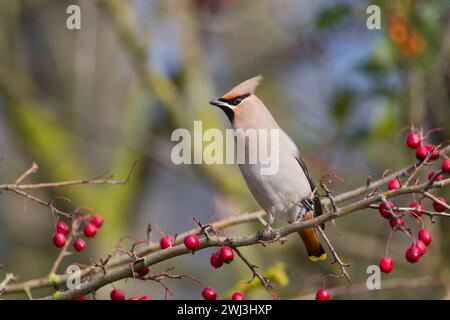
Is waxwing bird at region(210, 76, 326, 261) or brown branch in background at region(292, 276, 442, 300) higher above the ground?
waxwing bird at region(210, 76, 326, 261)

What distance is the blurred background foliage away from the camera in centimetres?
500

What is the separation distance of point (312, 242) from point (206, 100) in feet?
8.40

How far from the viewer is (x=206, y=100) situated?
6.33m

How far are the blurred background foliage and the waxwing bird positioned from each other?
37.5 inches

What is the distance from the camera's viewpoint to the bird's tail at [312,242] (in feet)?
13.0

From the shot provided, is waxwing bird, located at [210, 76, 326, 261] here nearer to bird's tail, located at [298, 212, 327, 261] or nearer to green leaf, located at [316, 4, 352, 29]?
bird's tail, located at [298, 212, 327, 261]

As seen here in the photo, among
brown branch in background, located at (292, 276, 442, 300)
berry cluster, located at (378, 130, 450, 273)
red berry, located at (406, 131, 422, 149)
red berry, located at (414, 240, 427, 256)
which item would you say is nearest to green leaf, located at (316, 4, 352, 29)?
brown branch in background, located at (292, 276, 442, 300)

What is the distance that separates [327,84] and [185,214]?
4.44 metres

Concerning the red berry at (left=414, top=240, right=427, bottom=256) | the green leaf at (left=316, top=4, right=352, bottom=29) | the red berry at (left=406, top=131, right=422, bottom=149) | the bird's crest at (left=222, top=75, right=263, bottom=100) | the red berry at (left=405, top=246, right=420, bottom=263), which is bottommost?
the red berry at (left=405, top=246, right=420, bottom=263)

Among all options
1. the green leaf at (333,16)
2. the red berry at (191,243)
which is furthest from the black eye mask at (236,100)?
the red berry at (191,243)

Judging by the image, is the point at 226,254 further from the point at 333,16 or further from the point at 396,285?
the point at 333,16

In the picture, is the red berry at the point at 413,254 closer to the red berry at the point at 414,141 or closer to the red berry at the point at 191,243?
the red berry at the point at 414,141

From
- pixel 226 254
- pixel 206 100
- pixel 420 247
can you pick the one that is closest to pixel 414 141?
pixel 420 247

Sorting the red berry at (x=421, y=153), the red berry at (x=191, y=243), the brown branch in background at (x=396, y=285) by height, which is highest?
the red berry at (x=421, y=153)
